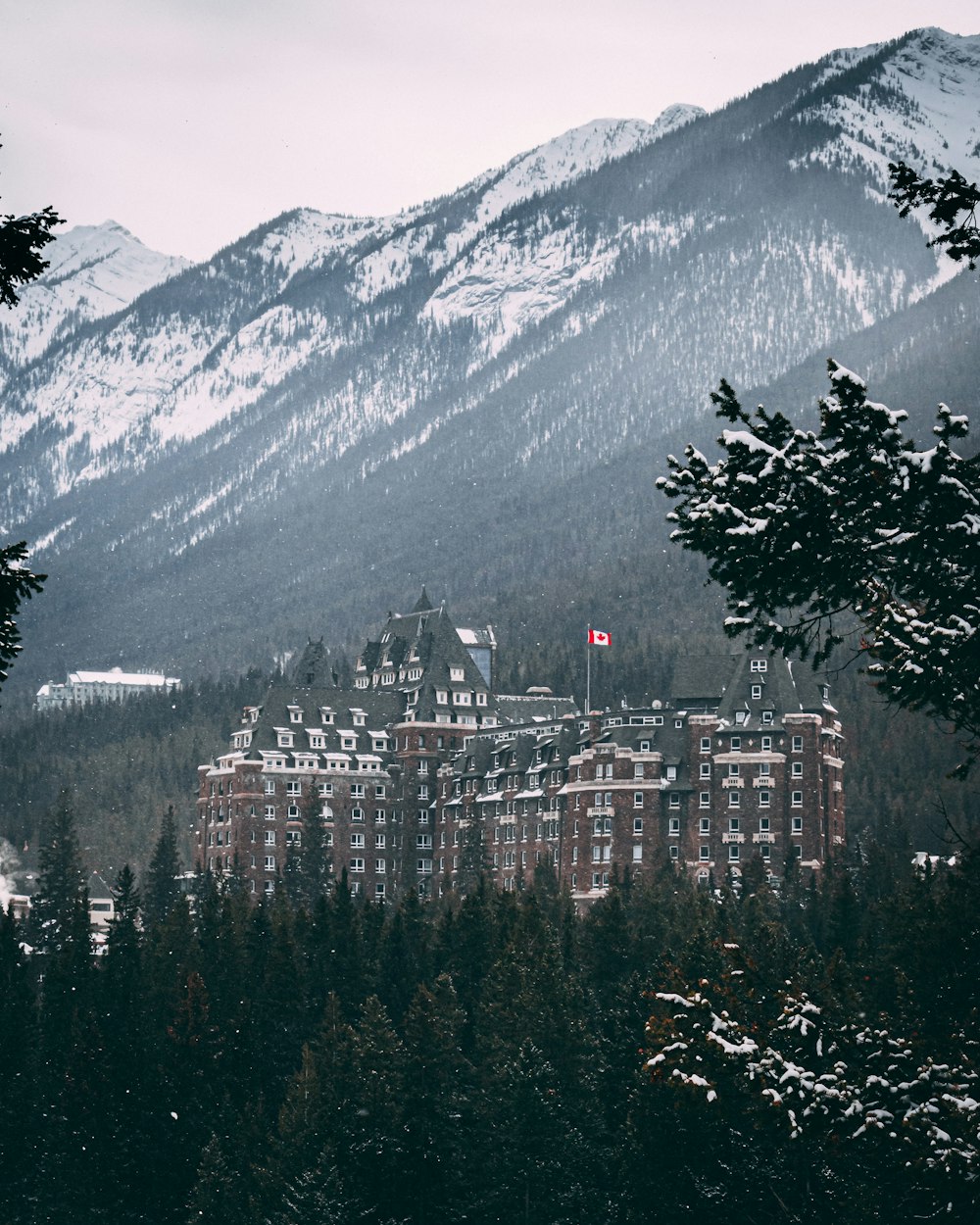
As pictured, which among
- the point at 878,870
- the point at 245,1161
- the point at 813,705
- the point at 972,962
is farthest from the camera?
the point at 813,705

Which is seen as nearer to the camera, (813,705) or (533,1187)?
(533,1187)

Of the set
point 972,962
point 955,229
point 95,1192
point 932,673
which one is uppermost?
point 955,229

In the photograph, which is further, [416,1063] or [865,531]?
[416,1063]

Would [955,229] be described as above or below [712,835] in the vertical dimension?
above

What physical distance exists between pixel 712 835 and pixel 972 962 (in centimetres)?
16180

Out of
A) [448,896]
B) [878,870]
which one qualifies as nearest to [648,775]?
[448,896]

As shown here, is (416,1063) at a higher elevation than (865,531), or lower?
lower

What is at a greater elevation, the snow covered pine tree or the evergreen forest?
the snow covered pine tree

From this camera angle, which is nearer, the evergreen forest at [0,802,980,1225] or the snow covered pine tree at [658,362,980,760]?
the snow covered pine tree at [658,362,980,760]

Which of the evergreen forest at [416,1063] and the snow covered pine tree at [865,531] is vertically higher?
the snow covered pine tree at [865,531]

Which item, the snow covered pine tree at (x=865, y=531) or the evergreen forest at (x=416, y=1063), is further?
the evergreen forest at (x=416, y=1063)

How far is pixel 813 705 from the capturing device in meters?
193

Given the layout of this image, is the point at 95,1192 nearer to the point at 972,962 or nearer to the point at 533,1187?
the point at 533,1187

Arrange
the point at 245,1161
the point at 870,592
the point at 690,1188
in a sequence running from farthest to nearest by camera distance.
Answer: the point at 245,1161, the point at 690,1188, the point at 870,592
